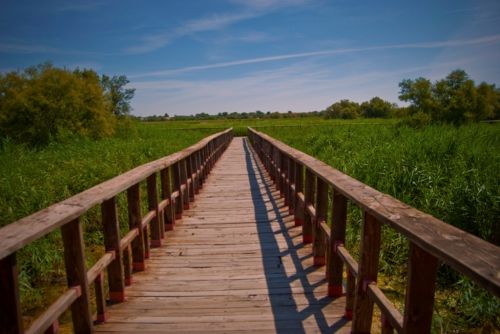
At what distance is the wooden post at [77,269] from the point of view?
6.70 ft

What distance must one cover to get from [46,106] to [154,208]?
16.4m

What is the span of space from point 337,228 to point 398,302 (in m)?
1.20

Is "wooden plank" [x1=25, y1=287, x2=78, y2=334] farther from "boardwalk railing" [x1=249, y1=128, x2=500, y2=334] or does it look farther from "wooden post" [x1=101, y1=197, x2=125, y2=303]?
"boardwalk railing" [x1=249, y1=128, x2=500, y2=334]

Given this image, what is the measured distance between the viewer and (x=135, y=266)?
133 inches

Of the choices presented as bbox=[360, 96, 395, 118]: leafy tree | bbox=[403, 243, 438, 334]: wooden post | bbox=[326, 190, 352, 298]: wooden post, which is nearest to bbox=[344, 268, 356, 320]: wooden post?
bbox=[326, 190, 352, 298]: wooden post

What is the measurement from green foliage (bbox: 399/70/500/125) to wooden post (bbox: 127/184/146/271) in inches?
1038

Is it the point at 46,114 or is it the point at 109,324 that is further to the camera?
the point at 46,114

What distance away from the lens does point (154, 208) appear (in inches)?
151

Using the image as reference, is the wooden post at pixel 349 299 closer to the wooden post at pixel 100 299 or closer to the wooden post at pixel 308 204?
the wooden post at pixel 308 204

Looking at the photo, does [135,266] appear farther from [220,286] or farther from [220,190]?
[220,190]

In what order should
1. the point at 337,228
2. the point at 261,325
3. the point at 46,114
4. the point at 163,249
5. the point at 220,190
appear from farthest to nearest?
the point at 46,114 → the point at 220,190 → the point at 163,249 → the point at 337,228 → the point at 261,325

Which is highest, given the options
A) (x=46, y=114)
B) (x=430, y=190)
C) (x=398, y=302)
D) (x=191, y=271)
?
(x=46, y=114)

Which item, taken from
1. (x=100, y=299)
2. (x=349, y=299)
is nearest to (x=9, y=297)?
(x=100, y=299)

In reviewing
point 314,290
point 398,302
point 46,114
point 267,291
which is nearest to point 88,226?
point 267,291
